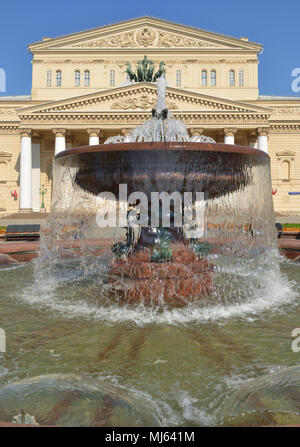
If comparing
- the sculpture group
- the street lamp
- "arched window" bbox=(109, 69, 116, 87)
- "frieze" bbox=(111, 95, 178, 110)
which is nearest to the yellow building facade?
"arched window" bbox=(109, 69, 116, 87)

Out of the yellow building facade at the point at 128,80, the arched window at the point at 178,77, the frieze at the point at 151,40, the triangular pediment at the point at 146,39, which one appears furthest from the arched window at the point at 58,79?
the arched window at the point at 178,77

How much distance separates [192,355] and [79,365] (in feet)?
2.85

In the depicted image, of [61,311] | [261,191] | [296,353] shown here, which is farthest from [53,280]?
[296,353]

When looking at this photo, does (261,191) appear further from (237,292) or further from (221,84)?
(221,84)

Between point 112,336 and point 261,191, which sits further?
point 261,191

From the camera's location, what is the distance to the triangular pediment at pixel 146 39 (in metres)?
41.2

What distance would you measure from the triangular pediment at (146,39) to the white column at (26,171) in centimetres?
1157

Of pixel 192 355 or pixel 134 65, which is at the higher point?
pixel 134 65

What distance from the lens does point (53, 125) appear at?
36.2m

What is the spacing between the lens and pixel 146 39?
4162 centimetres

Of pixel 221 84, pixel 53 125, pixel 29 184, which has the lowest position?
pixel 29 184

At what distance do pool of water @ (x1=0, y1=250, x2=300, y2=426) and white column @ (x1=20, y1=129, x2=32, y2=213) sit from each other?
3235 centimetres

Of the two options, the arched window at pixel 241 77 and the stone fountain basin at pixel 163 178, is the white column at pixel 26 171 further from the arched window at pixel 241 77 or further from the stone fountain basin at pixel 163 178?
the stone fountain basin at pixel 163 178
